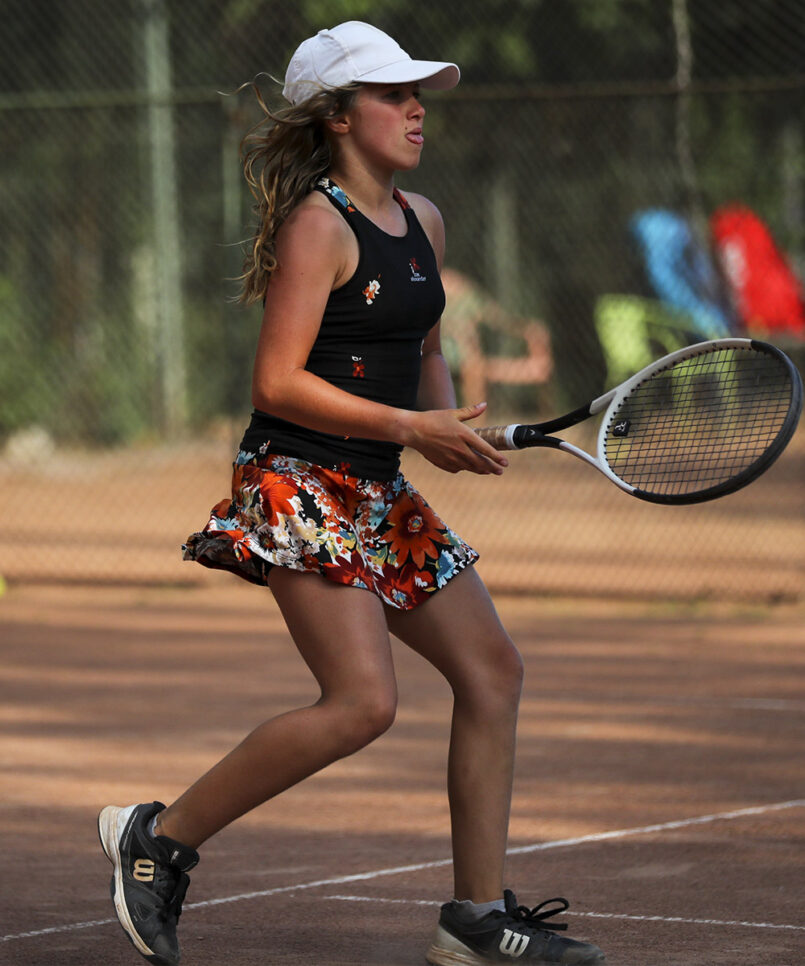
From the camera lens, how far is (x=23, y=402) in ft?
51.2

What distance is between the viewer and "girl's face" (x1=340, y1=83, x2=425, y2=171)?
3418 millimetres

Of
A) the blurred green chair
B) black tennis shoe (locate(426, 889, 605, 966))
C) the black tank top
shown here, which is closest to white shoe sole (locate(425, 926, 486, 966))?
black tennis shoe (locate(426, 889, 605, 966))

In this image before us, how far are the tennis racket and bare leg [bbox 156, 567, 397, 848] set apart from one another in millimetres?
440

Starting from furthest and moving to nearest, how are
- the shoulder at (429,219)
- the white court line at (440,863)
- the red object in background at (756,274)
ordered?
the red object in background at (756,274), the white court line at (440,863), the shoulder at (429,219)

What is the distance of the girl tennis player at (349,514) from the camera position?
327 cm

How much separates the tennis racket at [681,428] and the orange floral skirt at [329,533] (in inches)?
10.5

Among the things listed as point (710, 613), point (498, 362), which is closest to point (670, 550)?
point (710, 613)

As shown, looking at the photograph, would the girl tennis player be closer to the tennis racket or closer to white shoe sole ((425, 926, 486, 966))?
white shoe sole ((425, 926, 486, 966))

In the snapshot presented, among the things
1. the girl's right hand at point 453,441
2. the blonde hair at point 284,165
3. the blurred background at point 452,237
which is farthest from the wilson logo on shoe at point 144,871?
the blurred background at point 452,237

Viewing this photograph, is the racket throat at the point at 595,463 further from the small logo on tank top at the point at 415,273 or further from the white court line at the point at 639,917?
the white court line at the point at 639,917

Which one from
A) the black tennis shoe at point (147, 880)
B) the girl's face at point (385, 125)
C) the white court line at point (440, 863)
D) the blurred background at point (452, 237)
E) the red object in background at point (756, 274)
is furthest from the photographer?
the red object in background at point (756, 274)

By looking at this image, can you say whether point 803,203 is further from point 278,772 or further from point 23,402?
point 278,772

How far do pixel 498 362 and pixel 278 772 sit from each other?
11342 mm

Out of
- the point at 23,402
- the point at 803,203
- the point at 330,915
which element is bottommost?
the point at 330,915
